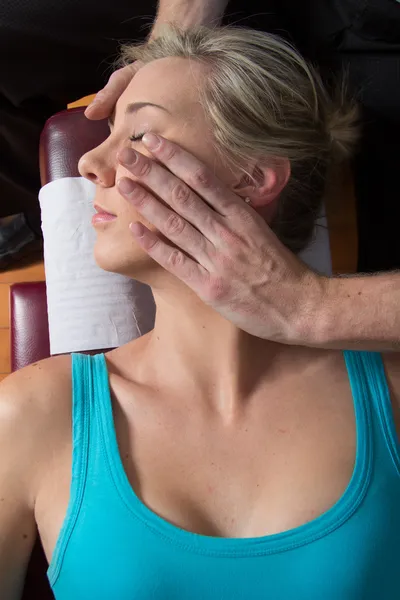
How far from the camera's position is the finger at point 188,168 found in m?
0.81

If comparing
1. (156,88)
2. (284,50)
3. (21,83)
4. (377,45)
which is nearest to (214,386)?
(156,88)

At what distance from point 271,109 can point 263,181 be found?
117 millimetres

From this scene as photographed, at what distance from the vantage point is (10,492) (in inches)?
34.6

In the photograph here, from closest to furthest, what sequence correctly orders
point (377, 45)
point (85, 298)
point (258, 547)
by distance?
point (258, 547)
point (377, 45)
point (85, 298)

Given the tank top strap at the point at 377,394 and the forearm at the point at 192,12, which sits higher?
the forearm at the point at 192,12

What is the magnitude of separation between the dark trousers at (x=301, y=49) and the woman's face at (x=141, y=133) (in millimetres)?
440

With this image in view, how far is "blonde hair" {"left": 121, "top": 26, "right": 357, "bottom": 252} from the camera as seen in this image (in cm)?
88

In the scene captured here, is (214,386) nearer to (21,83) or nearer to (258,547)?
(258,547)

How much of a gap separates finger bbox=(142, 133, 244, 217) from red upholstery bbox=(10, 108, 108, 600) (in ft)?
1.72

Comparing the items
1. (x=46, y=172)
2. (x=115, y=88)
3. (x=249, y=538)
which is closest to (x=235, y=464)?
(x=249, y=538)

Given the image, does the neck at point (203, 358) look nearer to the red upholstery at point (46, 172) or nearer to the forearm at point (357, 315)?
the forearm at point (357, 315)

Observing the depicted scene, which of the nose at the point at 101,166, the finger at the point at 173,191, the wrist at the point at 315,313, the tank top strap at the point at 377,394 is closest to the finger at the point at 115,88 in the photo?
the nose at the point at 101,166

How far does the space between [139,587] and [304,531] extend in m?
0.24

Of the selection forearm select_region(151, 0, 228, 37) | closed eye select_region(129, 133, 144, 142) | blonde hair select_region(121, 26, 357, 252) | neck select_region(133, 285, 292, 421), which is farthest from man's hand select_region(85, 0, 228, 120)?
neck select_region(133, 285, 292, 421)
